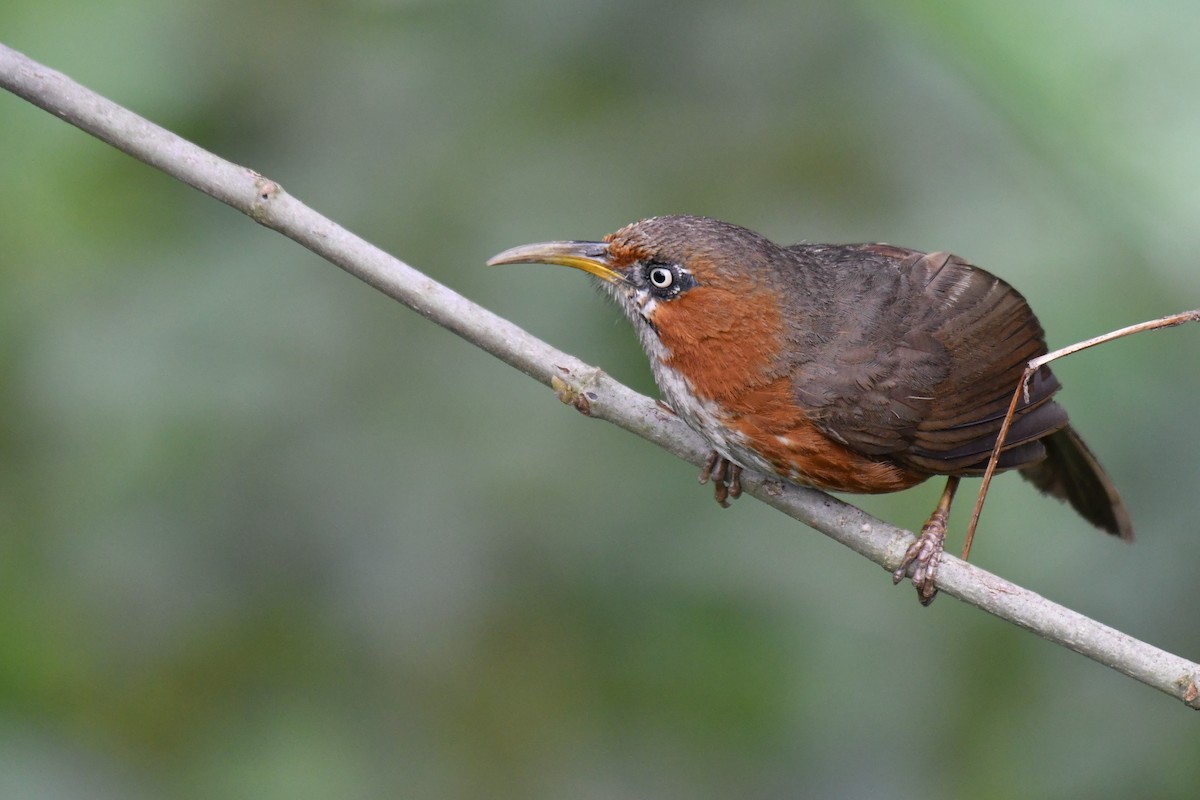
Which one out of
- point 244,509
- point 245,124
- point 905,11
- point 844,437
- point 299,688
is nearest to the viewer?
point 905,11

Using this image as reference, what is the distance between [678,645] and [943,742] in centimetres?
93

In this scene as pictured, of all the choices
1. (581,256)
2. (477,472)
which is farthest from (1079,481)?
(477,472)

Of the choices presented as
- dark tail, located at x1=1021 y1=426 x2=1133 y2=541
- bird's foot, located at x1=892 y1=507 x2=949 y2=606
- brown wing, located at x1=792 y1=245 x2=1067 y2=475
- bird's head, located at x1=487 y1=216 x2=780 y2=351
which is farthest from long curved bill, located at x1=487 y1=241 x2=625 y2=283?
dark tail, located at x1=1021 y1=426 x2=1133 y2=541

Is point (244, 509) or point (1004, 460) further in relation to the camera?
point (244, 509)

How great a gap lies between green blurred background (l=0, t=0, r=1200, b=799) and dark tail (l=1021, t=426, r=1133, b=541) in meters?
0.10

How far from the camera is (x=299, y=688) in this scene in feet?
14.3

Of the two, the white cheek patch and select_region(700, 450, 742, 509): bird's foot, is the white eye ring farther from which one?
select_region(700, 450, 742, 509): bird's foot

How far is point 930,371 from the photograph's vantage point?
12.9 ft

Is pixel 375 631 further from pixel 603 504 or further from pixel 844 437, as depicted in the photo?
pixel 844 437

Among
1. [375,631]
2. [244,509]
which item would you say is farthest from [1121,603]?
[244,509]

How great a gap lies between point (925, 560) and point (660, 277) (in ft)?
3.66

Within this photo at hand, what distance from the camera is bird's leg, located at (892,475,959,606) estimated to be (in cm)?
354

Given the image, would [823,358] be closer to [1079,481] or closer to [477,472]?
[1079,481]

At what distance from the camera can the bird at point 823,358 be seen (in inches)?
150
